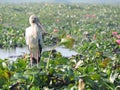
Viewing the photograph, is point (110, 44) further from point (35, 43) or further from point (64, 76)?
point (64, 76)

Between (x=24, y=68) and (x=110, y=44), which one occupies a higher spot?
(x=24, y=68)

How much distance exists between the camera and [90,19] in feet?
76.6

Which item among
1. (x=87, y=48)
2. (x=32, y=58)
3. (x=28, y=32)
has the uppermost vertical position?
(x=28, y=32)

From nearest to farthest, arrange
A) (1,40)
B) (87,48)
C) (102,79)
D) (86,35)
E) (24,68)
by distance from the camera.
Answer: (102,79), (24,68), (87,48), (1,40), (86,35)

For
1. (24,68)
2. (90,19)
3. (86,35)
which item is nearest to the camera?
(24,68)

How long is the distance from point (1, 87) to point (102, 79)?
1379 millimetres

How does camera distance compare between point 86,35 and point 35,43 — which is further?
point 86,35

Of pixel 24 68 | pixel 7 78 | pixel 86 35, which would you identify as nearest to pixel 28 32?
pixel 24 68

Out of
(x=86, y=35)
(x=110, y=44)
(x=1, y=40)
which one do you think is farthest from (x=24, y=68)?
(x=86, y=35)

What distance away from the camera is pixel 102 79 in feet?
18.0

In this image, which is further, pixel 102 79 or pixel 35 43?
pixel 35 43

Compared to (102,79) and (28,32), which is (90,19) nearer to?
(28,32)

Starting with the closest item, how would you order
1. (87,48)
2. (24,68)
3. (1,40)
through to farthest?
(24,68) < (87,48) < (1,40)

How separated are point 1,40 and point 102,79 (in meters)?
8.70
